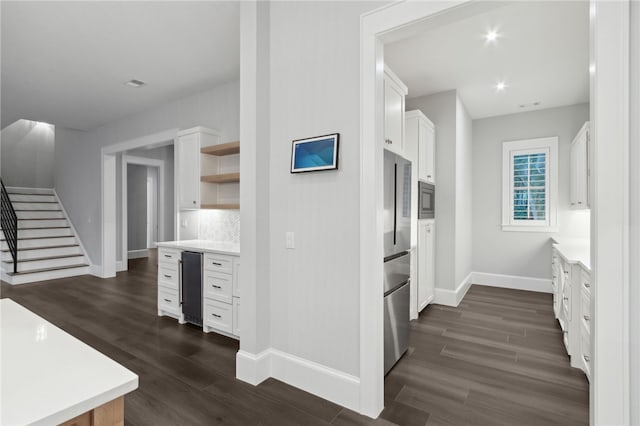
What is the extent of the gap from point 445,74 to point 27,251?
26.1 ft

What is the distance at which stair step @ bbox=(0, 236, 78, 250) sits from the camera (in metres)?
6.41

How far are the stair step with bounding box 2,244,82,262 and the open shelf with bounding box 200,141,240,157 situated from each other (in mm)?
4793

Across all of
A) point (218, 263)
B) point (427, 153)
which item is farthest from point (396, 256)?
point (427, 153)

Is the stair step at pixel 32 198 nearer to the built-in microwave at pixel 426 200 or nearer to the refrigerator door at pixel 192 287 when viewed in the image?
the refrigerator door at pixel 192 287

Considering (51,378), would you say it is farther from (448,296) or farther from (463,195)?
(463,195)

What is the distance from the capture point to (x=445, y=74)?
13.1 feet

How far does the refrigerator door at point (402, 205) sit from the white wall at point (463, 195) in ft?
6.41

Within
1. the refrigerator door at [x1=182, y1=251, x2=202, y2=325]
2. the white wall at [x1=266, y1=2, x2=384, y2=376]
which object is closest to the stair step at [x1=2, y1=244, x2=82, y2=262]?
the refrigerator door at [x1=182, y1=251, x2=202, y2=325]

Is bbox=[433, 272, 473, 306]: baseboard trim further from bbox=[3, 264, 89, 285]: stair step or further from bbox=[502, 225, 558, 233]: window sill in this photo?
bbox=[3, 264, 89, 285]: stair step

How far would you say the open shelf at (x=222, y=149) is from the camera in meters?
3.91

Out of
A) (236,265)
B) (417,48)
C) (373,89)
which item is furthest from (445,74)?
(236,265)

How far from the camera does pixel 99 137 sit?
6.45 metres

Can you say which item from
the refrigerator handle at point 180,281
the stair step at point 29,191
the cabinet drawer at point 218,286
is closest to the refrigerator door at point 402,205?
the cabinet drawer at point 218,286

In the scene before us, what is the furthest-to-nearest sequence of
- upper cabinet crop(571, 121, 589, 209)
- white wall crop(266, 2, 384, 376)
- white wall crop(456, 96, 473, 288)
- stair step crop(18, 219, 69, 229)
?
1. stair step crop(18, 219, 69, 229)
2. white wall crop(456, 96, 473, 288)
3. upper cabinet crop(571, 121, 589, 209)
4. white wall crop(266, 2, 384, 376)
